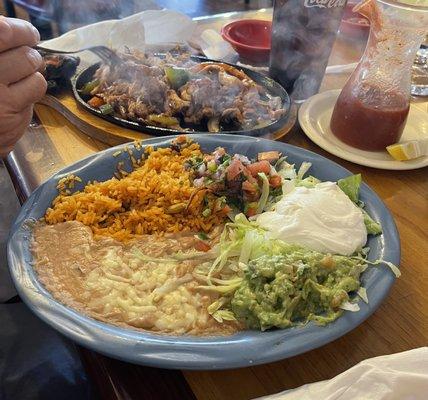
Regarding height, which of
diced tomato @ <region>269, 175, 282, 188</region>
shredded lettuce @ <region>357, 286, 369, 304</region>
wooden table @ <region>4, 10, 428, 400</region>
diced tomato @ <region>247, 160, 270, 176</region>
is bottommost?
wooden table @ <region>4, 10, 428, 400</region>

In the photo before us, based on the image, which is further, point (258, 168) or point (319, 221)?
point (258, 168)

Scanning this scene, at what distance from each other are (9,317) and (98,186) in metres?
0.74

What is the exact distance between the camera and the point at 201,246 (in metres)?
1.29

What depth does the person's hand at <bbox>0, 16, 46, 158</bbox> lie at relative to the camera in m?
1.29

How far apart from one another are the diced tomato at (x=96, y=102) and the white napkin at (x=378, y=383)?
A: 1.33 meters

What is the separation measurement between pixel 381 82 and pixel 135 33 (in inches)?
46.6

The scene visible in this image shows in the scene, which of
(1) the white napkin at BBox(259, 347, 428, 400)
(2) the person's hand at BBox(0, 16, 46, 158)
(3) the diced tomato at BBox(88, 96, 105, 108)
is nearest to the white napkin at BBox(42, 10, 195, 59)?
(3) the diced tomato at BBox(88, 96, 105, 108)

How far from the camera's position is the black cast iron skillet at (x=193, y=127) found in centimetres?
172

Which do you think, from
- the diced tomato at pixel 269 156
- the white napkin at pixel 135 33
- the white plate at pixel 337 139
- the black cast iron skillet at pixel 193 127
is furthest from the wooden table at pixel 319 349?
the white napkin at pixel 135 33

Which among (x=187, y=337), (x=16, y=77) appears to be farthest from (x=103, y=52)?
(x=187, y=337)

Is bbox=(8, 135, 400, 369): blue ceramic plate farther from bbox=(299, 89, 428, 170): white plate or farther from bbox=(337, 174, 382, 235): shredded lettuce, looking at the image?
bbox=(299, 89, 428, 170): white plate

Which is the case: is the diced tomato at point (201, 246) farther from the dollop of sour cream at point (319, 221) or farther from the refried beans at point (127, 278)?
the dollop of sour cream at point (319, 221)

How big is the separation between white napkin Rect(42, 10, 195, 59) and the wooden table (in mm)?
634

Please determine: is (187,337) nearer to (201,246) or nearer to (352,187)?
(201,246)
